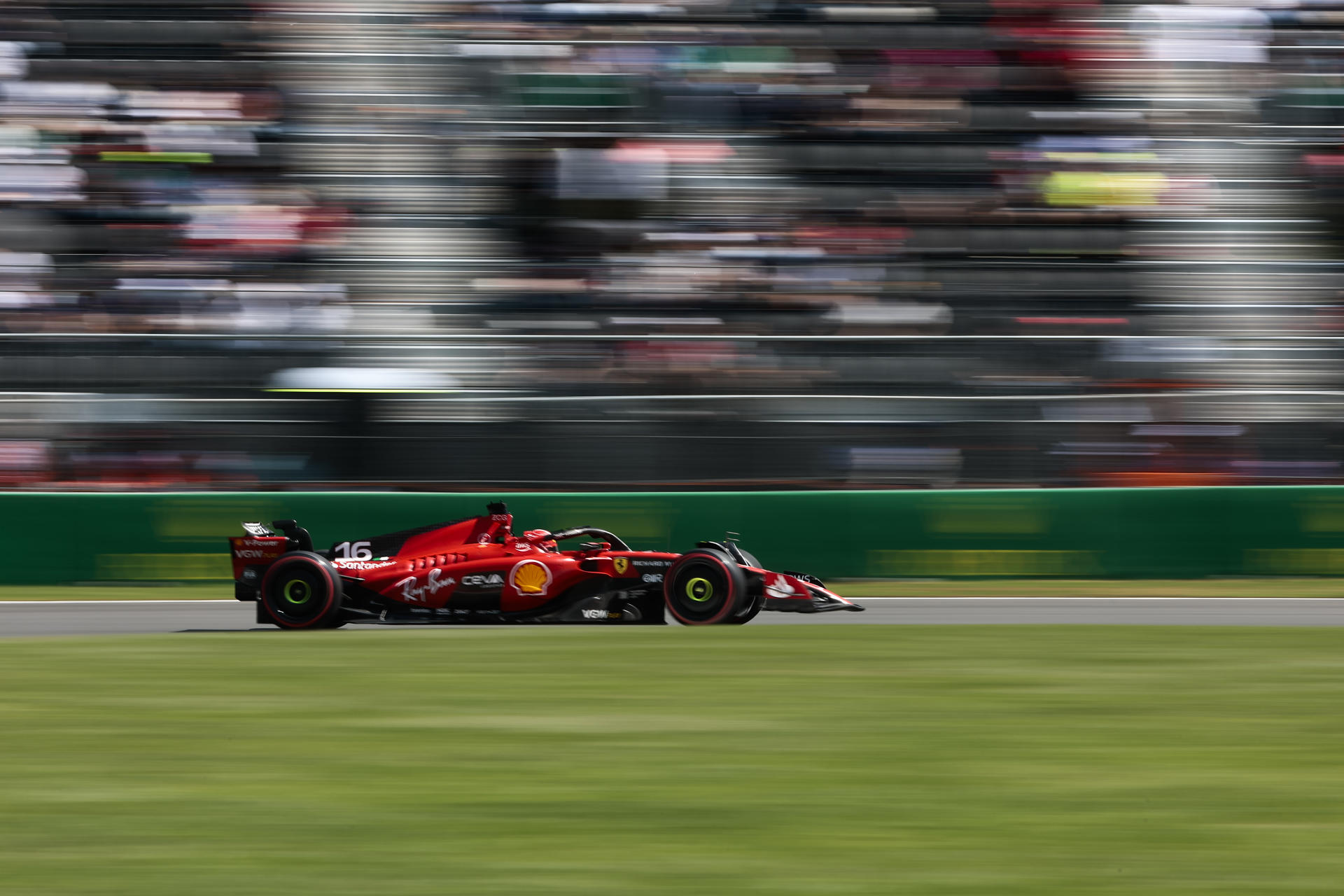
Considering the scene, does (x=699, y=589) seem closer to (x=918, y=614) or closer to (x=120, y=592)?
(x=918, y=614)

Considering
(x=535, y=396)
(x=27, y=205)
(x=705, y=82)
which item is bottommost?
(x=535, y=396)

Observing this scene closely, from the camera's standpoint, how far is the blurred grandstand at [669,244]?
14234 millimetres

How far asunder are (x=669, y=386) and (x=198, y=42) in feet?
23.5

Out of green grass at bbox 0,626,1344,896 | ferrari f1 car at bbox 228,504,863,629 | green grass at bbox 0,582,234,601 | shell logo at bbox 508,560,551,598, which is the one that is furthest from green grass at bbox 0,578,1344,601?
shell logo at bbox 508,560,551,598

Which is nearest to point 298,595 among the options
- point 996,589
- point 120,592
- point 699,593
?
point 699,593

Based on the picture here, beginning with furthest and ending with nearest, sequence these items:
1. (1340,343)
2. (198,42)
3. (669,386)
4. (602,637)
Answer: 1. (198,42)
2. (1340,343)
3. (669,386)
4. (602,637)

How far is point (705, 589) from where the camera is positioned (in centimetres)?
1055

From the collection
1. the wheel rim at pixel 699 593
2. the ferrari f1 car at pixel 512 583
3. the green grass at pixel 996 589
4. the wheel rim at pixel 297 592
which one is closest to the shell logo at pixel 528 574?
the ferrari f1 car at pixel 512 583

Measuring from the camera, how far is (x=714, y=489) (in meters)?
14.2

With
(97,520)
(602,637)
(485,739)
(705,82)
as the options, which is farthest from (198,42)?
(485,739)

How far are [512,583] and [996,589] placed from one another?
4.68m

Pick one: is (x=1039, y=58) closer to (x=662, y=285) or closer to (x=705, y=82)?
(x=705, y=82)

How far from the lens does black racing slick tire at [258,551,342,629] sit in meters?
10.6

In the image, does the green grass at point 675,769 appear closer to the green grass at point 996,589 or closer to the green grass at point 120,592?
the green grass at point 996,589
